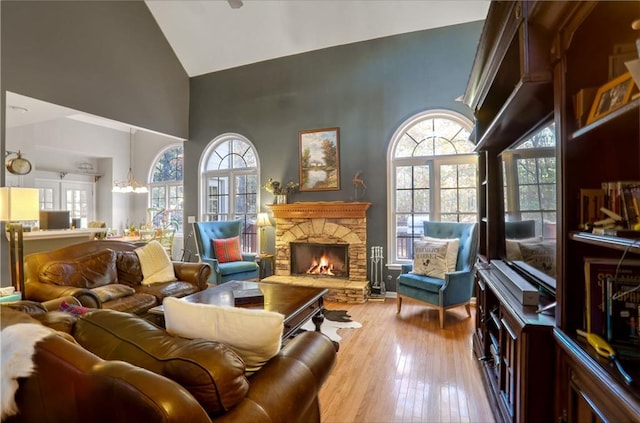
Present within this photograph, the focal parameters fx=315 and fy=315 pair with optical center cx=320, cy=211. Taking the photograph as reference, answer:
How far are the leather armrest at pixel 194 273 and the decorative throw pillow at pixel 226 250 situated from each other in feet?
3.67

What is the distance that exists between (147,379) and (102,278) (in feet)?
10.2

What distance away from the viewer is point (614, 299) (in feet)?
3.51

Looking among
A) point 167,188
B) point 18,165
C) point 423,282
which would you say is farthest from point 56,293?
point 167,188

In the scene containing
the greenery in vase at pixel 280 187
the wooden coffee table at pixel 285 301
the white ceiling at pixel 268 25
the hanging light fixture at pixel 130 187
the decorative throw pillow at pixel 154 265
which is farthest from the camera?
the hanging light fixture at pixel 130 187

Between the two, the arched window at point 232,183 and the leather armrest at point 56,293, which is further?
the arched window at point 232,183

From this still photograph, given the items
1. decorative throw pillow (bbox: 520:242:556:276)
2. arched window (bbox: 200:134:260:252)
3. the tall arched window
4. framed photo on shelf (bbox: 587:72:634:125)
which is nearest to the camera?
framed photo on shelf (bbox: 587:72:634:125)

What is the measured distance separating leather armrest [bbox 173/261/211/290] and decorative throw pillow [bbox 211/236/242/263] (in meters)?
1.12

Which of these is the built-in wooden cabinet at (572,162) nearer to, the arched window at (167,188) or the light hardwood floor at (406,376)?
the light hardwood floor at (406,376)

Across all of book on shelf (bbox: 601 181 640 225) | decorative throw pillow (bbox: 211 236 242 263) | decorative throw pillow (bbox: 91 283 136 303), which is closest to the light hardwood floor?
book on shelf (bbox: 601 181 640 225)

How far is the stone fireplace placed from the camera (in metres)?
4.65

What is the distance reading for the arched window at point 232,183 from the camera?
5.91m

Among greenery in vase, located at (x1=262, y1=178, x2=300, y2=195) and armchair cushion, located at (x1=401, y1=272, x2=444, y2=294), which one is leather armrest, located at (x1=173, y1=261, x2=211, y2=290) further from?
armchair cushion, located at (x1=401, y1=272, x2=444, y2=294)

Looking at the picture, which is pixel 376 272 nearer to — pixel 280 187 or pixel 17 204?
pixel 280 187

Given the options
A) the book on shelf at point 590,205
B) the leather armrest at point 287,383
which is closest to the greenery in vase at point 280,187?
the leather armrest at point 287,383
